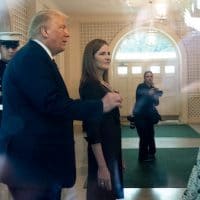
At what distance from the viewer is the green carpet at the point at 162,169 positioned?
3807 millimetres

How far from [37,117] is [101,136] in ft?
1.94

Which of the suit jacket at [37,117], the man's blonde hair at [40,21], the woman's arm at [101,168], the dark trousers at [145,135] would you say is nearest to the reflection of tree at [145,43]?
the dark trousers at [145,135]

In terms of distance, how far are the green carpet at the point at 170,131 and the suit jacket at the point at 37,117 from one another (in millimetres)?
5593

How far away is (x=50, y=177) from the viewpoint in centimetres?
133

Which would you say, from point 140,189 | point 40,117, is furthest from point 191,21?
Result: point 40,117

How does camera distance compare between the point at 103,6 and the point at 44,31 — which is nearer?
the point at 44,31

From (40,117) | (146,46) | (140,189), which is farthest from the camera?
(146,46)

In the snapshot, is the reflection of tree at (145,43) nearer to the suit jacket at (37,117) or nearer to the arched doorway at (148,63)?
the arched doorway at (148,63)

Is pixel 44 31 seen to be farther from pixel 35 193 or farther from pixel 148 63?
pixel 148 63

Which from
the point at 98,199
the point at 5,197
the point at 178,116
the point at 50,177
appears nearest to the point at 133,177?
the point at 5,197

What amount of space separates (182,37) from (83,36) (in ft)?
7.42

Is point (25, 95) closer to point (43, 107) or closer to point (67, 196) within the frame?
point (43, 107)

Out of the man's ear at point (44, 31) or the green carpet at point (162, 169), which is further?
the green carpet at point (162, 169)

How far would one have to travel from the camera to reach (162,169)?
4.45 metres
